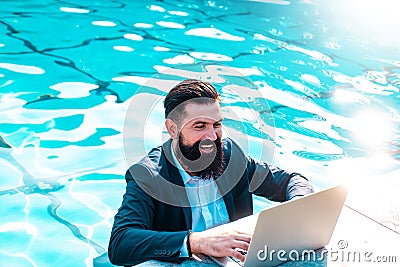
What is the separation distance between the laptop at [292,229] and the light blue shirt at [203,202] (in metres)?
0.33

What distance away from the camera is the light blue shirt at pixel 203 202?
2037 mm

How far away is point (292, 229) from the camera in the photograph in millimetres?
1526

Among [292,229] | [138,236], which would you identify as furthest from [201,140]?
[292,229]

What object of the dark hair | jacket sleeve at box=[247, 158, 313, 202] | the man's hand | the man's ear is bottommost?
jacket sleeve at box=[247, 158, 313, 202]


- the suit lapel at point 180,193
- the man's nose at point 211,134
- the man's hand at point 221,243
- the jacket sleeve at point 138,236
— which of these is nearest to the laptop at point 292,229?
the man's hand at point 221,243

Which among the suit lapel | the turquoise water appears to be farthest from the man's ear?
the turquoise water

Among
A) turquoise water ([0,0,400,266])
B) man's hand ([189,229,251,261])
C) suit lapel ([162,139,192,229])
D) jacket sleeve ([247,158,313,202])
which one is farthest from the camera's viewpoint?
turquoise water ([0,0,400,266])

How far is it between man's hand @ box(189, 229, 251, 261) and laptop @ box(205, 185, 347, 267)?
0.10 feet

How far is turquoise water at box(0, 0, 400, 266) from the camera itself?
322 cm

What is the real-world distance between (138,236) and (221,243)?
30 cm

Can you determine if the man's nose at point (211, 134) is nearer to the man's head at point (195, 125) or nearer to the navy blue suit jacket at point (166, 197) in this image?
the man's head at point (195, 125)

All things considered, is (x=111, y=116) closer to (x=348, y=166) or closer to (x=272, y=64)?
(x=348, y=166)

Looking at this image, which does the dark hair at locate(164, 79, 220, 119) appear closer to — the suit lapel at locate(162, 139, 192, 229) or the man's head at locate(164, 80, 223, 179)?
the man's head at locate(164, 80, 223, 179)

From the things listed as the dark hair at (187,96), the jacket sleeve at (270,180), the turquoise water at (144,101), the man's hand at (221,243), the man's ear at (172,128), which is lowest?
the turquoise water at (144,101)
